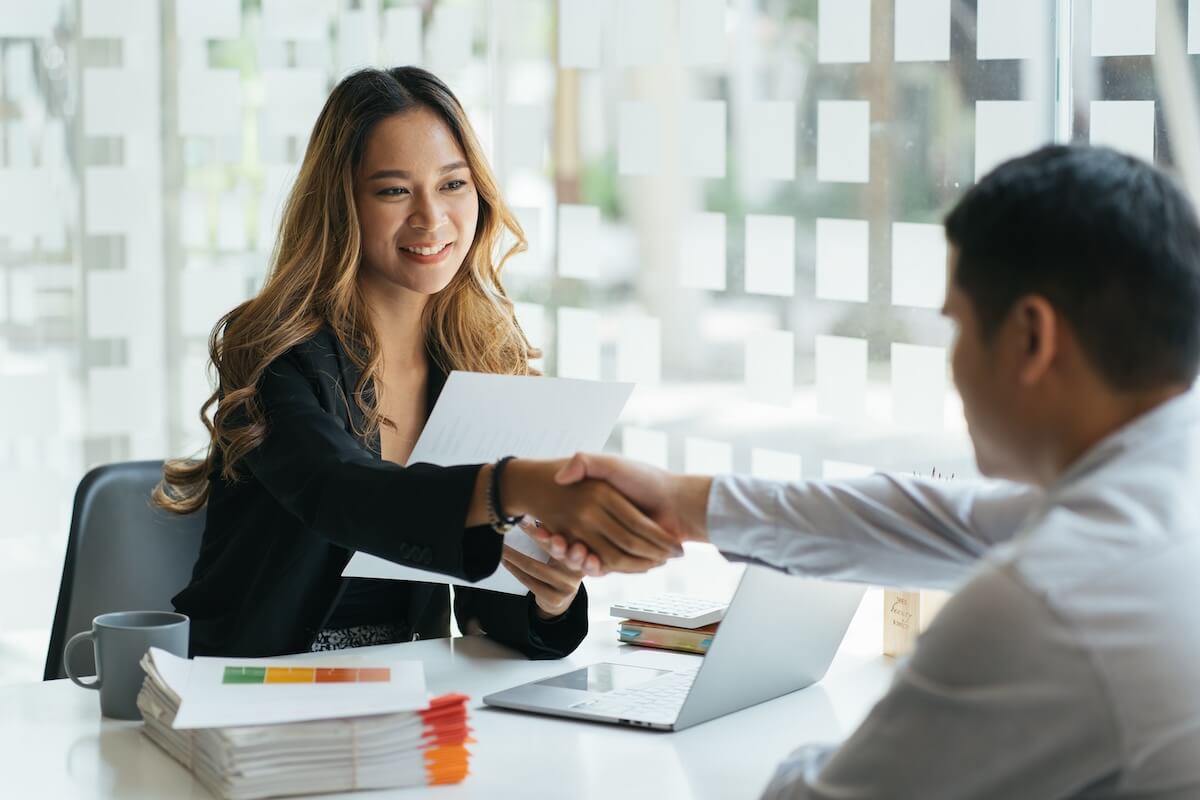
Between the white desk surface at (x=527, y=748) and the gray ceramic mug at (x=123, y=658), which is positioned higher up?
the gray ceramic mug at (x=123, y=658)

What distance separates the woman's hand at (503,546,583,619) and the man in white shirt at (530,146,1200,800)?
0.78 meters

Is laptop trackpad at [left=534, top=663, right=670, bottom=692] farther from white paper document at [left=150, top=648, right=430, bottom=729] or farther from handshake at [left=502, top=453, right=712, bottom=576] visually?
A: white paper document at [left=150, top=648, right=430, bottom=729]

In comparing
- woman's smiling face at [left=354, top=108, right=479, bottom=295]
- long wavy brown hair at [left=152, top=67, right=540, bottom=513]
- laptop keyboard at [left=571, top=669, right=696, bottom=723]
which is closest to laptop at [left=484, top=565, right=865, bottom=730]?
laptop keyboard at [left=571, top=669, right=696, bottom=723]

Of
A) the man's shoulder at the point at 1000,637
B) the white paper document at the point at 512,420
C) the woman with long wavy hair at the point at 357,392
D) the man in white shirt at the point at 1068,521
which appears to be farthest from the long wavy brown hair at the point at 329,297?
the man's shoulder at the point at 1000,637

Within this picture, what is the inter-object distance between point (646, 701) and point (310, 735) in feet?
1.56

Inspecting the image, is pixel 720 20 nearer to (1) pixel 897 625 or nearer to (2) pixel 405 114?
(2) pixel 405 114

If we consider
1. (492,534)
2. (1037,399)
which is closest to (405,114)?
(492,534)

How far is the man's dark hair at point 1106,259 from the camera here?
103cm

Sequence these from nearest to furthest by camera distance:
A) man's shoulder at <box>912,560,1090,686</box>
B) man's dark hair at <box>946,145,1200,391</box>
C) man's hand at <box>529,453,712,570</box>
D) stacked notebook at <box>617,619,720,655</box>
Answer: man's shoulder at <box>912,560,1090,686</box>, man's dark hair at <box>946,145,1200,391</box>, man's hand at <box>529,453,712,570</box>, stacked notebook at <box>617,619,720,655</box>

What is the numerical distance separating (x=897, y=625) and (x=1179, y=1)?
116 centimetres

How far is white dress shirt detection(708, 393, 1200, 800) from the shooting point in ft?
3.02

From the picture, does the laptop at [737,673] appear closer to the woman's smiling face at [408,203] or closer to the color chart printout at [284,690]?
the color chart printout at [284,690]

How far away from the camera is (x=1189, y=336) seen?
41.7 inches

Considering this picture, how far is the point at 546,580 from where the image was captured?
6.43 ft
